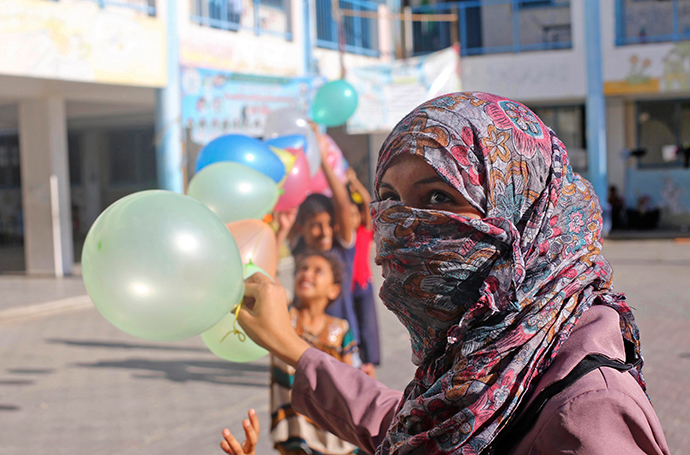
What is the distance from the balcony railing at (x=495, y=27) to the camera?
19922 millimetres

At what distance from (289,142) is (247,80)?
829 centimetres

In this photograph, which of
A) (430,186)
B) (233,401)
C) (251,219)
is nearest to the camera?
(430,186)

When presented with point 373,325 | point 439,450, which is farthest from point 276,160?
point 439,450

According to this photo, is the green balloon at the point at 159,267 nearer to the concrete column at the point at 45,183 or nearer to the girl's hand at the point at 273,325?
the girl's hand at the point at 273,325

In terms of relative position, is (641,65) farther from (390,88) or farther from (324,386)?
(324,386)

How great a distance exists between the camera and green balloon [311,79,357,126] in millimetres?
5273

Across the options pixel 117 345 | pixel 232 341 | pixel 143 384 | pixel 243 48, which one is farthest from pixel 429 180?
pixel 243 48

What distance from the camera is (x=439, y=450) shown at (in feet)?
3.88

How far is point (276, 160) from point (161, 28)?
851 cm

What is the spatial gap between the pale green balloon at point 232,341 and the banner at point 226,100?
9.50 metres

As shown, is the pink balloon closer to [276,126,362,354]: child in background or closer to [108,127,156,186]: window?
[276,126,362,354]: child in background

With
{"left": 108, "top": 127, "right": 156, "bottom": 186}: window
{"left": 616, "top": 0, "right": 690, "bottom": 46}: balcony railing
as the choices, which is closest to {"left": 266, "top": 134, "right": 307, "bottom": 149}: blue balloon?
{"left": 108, "top": 127, "right": 156, "bottom": 186}: window

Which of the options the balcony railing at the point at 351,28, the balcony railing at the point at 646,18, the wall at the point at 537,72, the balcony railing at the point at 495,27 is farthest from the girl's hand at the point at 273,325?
the balcony railing at the point at 646,18

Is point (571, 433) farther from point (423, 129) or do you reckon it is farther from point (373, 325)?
point (373, 325)
